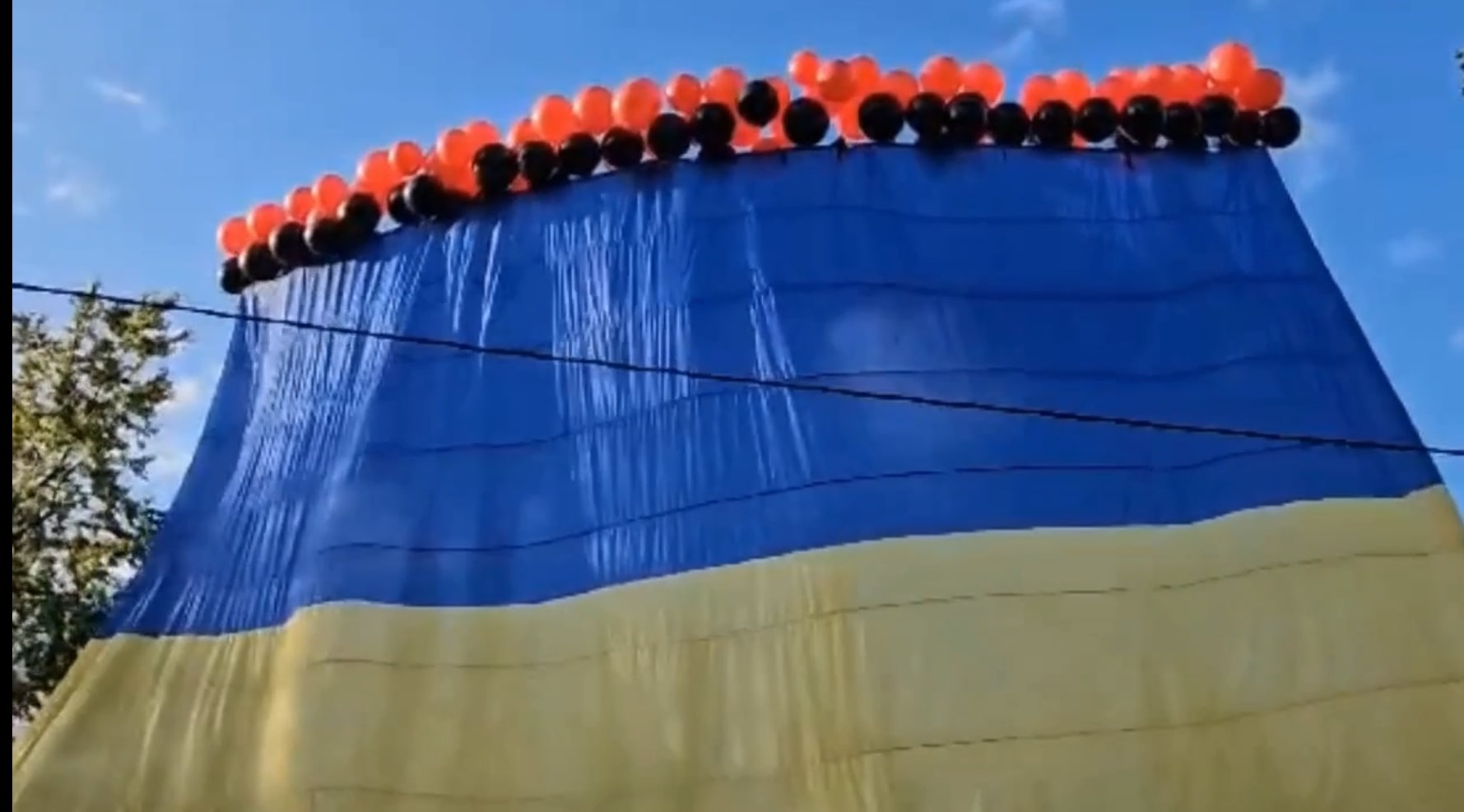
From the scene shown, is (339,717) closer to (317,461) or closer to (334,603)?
(334,603)

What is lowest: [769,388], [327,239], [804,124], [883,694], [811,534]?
[883,694]

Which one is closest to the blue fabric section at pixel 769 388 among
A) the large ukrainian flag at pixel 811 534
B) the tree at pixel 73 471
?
the large ukrainian flag at pixel 811 534

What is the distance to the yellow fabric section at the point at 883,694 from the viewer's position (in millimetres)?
4598

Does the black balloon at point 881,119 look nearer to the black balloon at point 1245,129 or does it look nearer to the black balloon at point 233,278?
the black balloon at point 1245,129

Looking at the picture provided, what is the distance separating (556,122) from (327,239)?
3.11 ft

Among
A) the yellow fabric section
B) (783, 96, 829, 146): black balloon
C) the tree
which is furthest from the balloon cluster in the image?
the tree

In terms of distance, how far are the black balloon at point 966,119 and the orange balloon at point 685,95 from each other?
88 cm

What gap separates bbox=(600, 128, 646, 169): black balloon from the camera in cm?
598

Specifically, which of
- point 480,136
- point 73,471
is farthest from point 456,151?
point 73,471

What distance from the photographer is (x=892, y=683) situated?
471 centimetres

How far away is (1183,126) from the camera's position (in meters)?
6.03

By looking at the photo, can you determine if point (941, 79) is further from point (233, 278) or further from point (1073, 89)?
point (233, 278)

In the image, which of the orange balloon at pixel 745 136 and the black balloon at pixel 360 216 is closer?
the orange balloon at pixel 745 136

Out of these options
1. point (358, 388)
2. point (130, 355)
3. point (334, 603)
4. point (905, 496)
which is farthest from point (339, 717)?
point (130, 355)
